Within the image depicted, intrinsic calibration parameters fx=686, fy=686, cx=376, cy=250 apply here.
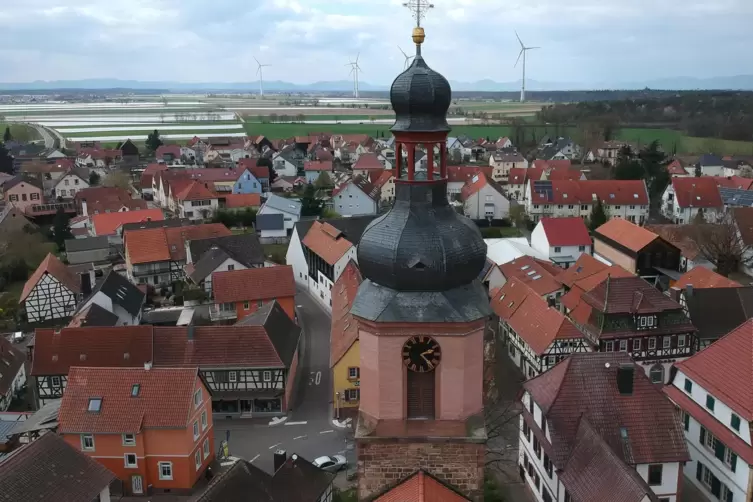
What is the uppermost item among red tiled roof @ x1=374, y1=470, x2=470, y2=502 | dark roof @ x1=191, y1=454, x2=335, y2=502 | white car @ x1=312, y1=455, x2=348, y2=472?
red tiled roof @ x1=374, y1=470, x2=470, y2=502

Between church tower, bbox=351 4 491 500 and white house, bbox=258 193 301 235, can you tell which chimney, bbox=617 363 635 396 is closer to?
church tower, bbox=351 4 491 500

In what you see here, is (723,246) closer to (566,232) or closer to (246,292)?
(566,232)

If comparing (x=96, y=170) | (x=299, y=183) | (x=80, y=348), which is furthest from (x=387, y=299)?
(x=96, y=170)

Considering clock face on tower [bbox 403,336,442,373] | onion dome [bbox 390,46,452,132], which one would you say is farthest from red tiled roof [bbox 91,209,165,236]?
onion dome [bbox 390,46,452,132]

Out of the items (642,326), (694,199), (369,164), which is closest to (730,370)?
(642,326)

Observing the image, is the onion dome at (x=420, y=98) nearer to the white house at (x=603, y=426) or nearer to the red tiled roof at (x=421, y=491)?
the red tiled roof at (x=421, y=491)

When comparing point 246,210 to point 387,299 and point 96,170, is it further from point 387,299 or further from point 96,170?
point 387,299
